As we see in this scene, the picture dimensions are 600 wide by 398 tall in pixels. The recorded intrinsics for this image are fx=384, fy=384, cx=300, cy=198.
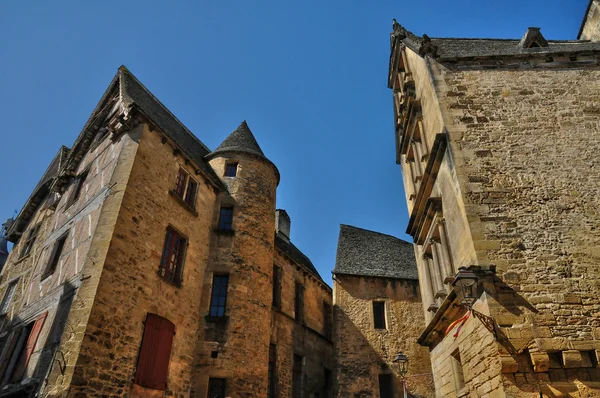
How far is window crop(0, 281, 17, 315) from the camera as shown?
12523 mm

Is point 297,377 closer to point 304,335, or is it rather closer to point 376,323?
point 304,335

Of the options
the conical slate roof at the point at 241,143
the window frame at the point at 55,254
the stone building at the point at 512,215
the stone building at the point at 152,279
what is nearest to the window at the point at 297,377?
the stone building at the point at 152,279

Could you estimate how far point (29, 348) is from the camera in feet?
28.1

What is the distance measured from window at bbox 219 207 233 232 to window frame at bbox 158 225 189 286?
1.79 m

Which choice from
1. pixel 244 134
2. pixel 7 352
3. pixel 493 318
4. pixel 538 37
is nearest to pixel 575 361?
pixel 493 318

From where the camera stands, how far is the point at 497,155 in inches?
279

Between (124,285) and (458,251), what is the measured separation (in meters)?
6.87

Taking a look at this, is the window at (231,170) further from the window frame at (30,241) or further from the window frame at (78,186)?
the window frame at (30,241)

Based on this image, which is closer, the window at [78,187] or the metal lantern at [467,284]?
the metal lantern at [467,284]

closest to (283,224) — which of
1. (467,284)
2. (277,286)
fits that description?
(277,286)

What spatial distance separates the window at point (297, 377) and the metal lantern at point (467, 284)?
990 centimetres

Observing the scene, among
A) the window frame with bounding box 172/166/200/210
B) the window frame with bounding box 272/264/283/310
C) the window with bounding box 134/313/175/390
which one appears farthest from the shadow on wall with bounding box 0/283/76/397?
the window frame with bounding box 272/264/283/310

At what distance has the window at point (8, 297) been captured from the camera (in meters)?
12.5

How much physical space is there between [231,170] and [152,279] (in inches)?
223
